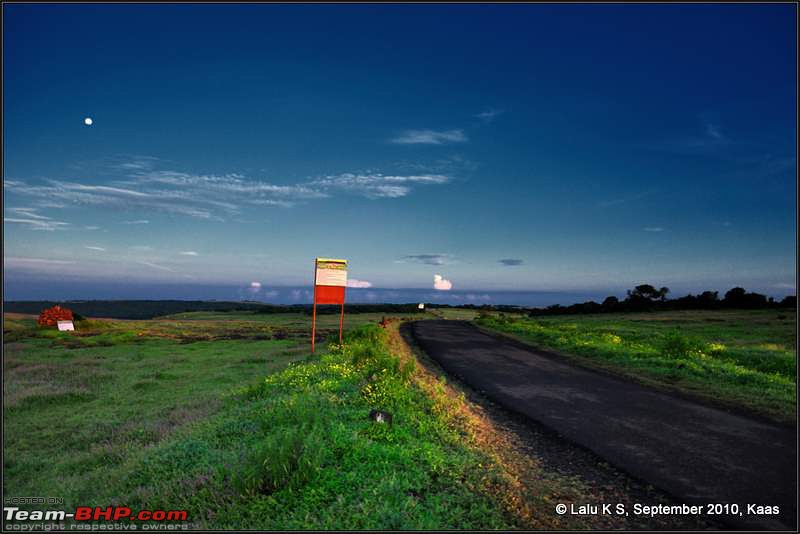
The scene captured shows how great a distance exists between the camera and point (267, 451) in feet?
19.3

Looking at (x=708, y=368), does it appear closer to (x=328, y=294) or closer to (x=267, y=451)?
(x=328, y=294)

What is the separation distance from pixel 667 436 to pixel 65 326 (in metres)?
39.7

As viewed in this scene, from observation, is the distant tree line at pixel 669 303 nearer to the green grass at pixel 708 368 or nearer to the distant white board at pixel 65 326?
the green grass at pixel 708 368

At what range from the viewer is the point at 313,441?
6.29m

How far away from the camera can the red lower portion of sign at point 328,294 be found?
1918 centimetres

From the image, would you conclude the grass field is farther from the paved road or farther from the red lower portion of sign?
the red lower portion of sign

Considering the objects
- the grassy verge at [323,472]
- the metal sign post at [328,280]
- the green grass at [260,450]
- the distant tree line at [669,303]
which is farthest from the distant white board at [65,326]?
the distant tree line at [669,303]

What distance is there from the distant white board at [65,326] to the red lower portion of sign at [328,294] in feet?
83.3

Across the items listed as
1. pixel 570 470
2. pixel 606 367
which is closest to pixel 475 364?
pixel 606 367

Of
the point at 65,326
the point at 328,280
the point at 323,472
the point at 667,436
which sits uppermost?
the point at 328,280

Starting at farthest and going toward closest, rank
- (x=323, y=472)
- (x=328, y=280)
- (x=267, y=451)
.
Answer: (x=328, y=280), (x=267, y=451), (x=323, y=472)

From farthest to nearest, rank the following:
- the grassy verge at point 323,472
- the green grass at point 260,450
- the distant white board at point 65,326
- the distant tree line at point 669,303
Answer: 1. the distant tree line at point 669,303
2. the distant white board at point 65,326
3. the green grass at point 260,450
4. the grassy verge at point 323,472

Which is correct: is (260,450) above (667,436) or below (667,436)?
above

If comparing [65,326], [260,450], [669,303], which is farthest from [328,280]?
[669,303]
